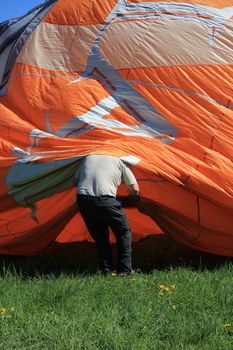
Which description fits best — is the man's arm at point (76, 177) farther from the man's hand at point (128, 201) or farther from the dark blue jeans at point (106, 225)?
the man's hand at point (128, 201)

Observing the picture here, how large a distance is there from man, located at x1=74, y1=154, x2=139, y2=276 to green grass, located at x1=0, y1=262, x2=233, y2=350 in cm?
29

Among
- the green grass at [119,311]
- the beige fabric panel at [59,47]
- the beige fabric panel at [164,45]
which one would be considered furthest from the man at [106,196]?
the beige fabric panel at [59,47]

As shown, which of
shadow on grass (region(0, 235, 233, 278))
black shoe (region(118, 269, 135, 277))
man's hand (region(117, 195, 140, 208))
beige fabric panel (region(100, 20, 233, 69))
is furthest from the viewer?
beige fabric panel (region(100, 20, 233, 69))

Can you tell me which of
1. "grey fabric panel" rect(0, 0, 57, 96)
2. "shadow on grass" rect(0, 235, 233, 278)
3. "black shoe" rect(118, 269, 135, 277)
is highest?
"grey fabric panel" rect(0, 0, 57, 96)

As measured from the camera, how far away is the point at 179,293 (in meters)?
4.59

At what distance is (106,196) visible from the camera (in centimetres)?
522

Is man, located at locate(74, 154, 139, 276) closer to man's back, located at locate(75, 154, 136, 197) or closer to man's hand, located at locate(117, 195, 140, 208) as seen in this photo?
man's back, located at locate(75, 154, 136, 197)

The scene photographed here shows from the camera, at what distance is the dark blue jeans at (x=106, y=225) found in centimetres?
523

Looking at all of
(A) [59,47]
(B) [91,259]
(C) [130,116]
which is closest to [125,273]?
(B) [91,259]

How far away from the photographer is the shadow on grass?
571cm

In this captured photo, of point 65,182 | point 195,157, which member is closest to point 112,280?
point 65,182

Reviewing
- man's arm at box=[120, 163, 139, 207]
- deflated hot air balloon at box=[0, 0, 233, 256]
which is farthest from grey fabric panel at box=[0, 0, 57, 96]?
man's arm at box=[120, 163, 139, 207]

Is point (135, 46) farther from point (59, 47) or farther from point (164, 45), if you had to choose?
point (59, 47)

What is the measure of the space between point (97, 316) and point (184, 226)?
2027 mm
